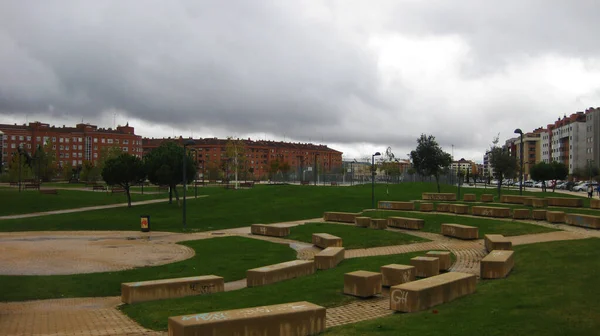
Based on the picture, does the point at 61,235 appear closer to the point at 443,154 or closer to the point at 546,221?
the point at 546,221

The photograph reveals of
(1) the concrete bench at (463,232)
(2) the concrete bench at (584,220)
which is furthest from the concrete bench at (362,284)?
(2) the concrete bench at (584,220)

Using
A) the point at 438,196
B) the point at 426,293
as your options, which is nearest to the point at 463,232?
the point at 426,293

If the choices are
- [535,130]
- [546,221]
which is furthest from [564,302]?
[535,130]

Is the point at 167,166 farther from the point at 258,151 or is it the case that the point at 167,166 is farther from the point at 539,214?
the point at 258,151

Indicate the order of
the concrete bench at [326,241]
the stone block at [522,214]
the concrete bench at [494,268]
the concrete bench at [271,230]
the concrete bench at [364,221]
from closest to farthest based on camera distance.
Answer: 1. the concrete bench at [494,268]
2. the concrete bench at [326,241]
3. the concrete bench at [271,230]
4. the stone block at [522,214]
5. the concrete bench at [364,221]

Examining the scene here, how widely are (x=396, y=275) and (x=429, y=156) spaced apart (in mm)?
36429

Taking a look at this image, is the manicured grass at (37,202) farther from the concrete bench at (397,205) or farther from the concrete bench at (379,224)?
the concrete bench at (379,224)

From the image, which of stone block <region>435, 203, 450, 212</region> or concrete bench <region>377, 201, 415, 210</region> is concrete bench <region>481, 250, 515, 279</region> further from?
concrete bench <region>377, 201, 415, 210</region>

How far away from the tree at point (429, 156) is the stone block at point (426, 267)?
3469cm

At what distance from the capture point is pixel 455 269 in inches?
561

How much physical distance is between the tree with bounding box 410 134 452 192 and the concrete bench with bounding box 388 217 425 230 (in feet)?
72.4

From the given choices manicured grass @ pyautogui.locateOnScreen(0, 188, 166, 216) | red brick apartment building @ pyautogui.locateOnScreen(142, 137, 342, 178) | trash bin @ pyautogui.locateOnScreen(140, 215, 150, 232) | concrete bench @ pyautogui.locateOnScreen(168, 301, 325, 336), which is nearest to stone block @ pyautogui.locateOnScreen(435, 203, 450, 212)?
trash bin @ pyautogui.locateOnScreen(140, 215, 150, 232)

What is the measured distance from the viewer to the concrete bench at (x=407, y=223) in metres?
24.9

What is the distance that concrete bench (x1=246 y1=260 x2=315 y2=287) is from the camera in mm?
13148
